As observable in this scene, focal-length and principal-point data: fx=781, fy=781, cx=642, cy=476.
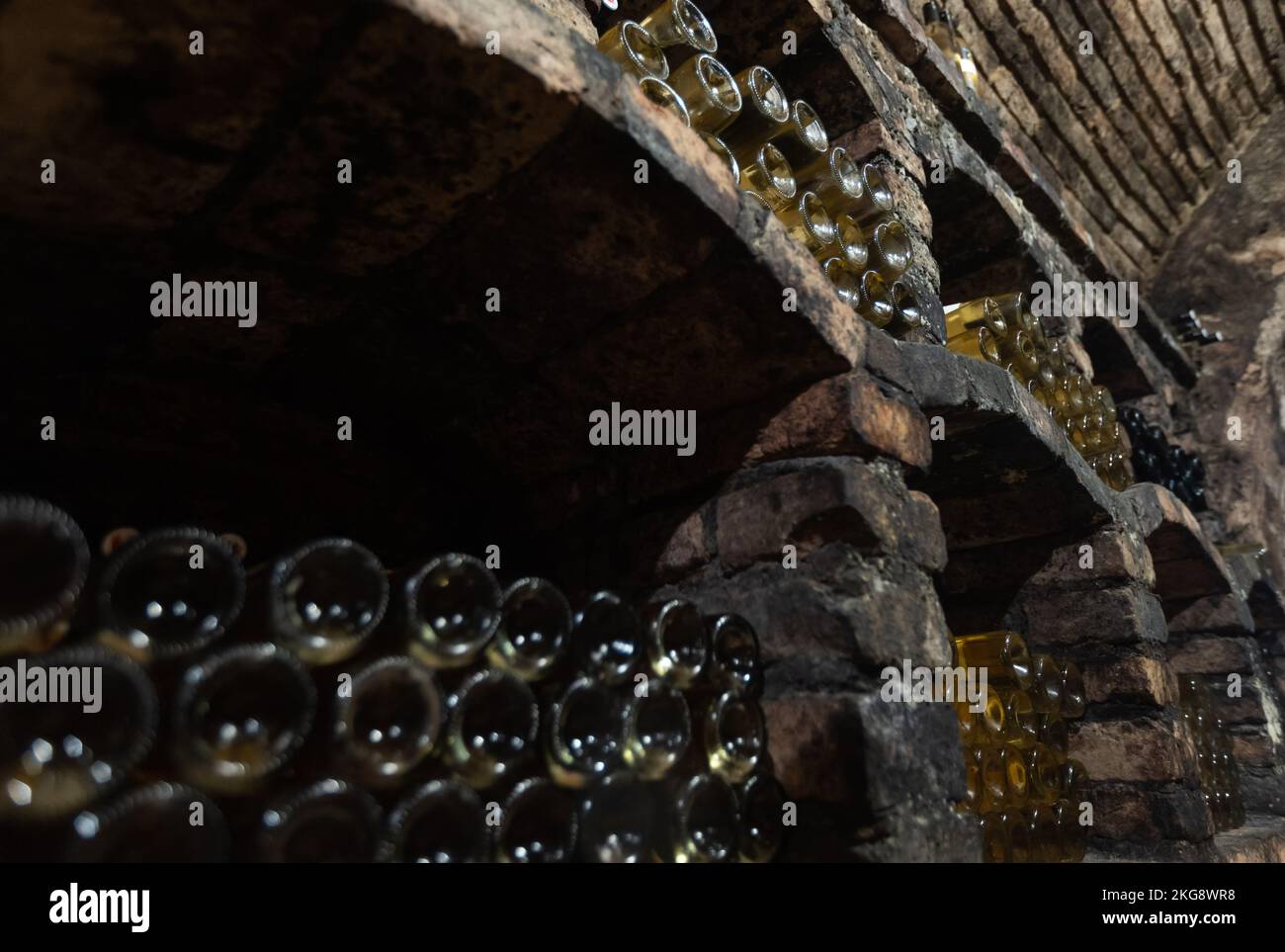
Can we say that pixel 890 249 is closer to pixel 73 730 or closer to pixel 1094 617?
pixel 1094 617

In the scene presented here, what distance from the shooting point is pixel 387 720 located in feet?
3.22

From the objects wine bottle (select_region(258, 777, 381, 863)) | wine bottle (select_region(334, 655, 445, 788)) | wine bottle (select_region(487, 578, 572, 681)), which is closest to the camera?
wine bottle (select_region(258, 777, 381, 863))

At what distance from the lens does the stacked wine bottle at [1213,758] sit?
3.46 metres

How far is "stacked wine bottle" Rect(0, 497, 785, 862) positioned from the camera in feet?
2.54

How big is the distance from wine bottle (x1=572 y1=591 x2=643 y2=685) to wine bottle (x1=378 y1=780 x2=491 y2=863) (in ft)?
1.00

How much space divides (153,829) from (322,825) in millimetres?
170

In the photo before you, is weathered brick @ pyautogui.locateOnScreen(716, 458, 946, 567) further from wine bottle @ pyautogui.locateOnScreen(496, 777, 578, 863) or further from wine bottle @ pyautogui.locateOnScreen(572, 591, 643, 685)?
wine bottle @ pyautogui.locateOnScreen(496, 777, 578, 863)

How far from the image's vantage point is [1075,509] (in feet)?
8.66

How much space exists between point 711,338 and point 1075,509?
5.76 feet

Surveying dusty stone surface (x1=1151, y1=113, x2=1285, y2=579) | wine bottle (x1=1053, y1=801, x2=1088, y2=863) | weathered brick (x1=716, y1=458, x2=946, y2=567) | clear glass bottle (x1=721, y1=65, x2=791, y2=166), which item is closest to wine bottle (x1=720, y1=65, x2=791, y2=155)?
clear glass bottle (x1=721, y1=65, x2=791, y2=166)

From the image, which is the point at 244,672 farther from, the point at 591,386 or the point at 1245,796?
the point at 1245,796

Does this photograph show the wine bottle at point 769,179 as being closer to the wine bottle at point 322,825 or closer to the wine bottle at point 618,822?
the wine bottle at point 618,822
